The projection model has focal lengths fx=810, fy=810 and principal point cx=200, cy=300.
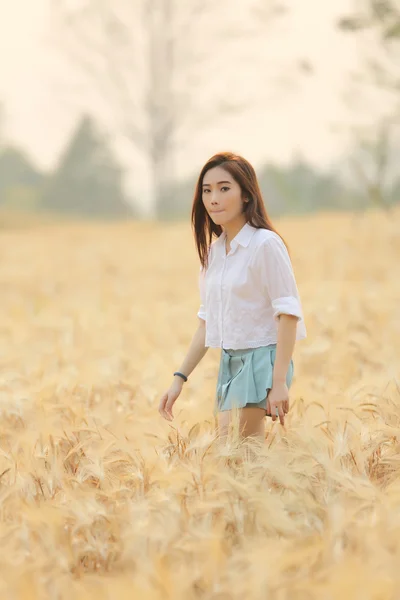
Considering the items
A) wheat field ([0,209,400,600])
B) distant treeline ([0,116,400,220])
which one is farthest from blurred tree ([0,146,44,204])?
wheat field ([0,209,400,600])

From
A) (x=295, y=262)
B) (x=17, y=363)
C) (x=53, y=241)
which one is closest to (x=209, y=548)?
(x=17, y=363)

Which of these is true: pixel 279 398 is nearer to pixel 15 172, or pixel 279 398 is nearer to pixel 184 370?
pixel 184 370

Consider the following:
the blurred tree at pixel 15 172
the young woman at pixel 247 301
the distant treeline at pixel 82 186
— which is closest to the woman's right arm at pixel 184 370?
the young woman at pixel 247 301

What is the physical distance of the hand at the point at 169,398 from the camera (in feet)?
9.21

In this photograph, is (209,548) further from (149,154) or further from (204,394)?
(149,154)

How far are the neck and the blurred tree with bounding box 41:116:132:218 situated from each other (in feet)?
74.5

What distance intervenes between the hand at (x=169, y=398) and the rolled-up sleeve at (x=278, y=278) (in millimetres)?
470

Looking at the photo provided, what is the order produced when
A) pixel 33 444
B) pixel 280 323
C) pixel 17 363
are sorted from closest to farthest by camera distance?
pixel 280 323 → pixel 33 444 → pixel 17 363

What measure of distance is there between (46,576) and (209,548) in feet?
1.33

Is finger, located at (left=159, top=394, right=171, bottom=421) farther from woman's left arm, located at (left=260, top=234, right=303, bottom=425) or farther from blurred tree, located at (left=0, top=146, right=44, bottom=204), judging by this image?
blurred tree, located at (left=0, top=146, right=44, bottom=204)

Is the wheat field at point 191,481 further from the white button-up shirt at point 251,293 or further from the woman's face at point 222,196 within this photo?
the woman's face at point 222,196

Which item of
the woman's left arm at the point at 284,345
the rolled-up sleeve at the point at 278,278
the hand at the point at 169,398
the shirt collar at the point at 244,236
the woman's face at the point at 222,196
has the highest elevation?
the woman's face at the point at 222,196

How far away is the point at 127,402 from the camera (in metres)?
3.53

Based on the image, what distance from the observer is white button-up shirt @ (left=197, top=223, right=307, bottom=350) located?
2.54 m
